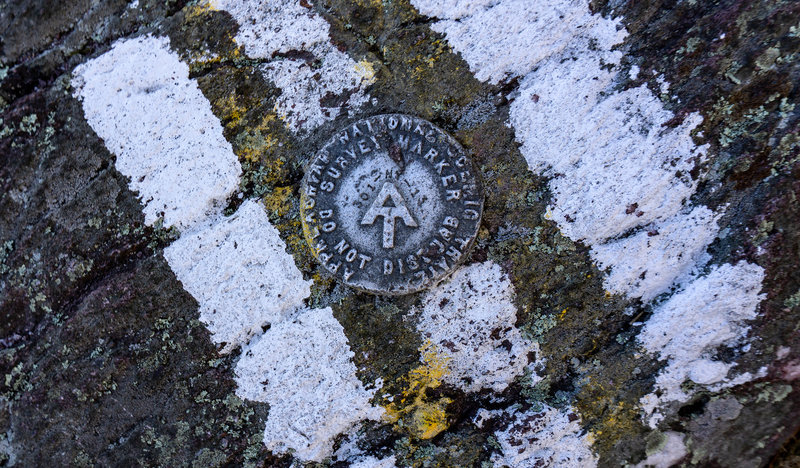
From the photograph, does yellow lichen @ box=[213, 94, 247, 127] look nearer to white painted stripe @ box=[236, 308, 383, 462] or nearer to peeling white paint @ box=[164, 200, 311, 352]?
peeling white paint @ box=[164, 200, 311, 352]

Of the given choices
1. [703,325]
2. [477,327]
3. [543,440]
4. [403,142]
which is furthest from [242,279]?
[703,325]

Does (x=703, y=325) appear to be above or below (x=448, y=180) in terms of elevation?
below

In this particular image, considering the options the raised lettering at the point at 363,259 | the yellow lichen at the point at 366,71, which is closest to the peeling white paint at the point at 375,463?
the raised lettering at the point at 363,259

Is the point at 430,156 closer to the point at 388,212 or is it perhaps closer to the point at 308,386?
the point at 388,212

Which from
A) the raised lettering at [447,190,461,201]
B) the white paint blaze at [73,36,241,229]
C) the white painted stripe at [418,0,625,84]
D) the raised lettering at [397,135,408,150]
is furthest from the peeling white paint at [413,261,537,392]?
the white paint blaze at [73,36,241,229]

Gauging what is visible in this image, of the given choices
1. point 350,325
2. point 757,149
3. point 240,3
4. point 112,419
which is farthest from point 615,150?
point 112,419

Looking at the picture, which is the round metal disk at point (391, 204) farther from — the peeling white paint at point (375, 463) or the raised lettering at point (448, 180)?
the peeling white paint at point (375, 463)
